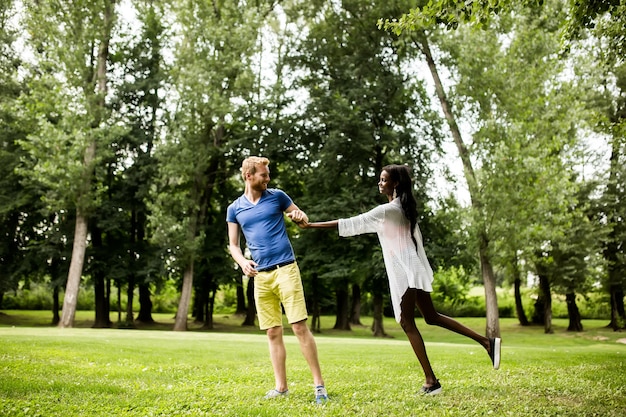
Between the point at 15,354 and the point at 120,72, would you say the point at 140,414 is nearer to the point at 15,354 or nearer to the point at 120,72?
the point at 15,354

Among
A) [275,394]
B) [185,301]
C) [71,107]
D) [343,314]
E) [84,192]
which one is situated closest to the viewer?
[275,394]

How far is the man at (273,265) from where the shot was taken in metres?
6.05

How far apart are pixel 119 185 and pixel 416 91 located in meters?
17.4

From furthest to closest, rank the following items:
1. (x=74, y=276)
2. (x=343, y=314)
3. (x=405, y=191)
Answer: (x=343, y=314) < (x=74, y=276) < (x=405, y=191)

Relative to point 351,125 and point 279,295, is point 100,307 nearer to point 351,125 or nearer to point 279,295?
point 351,125

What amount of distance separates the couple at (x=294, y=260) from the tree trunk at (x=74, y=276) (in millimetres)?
22608

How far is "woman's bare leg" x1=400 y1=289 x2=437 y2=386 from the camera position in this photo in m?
6.21

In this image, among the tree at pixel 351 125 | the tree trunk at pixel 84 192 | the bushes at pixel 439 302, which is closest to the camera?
the tree trunk at pixel 84 192

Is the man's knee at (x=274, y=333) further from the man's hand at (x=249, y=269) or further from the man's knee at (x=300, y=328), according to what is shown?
the man's hand at (x=249, y=269)

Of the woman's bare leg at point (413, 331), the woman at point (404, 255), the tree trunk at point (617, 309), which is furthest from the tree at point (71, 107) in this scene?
the tree trunk at point (617, 309)

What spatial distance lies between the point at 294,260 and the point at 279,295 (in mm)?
428

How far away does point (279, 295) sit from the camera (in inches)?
244

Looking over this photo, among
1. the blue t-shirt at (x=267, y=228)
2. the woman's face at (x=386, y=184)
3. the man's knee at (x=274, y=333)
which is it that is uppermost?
the woman's face at (x=386, y=184)

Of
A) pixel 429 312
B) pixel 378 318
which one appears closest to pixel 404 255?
pixel 429 312
